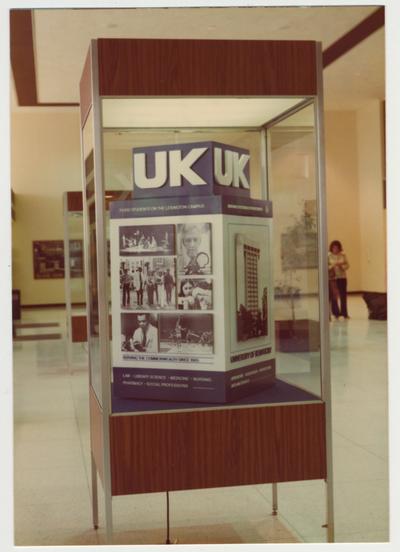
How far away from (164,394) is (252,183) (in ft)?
3.46

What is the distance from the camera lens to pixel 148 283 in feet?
10.1

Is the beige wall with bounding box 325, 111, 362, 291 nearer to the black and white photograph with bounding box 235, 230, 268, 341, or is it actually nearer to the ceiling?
the ceiling

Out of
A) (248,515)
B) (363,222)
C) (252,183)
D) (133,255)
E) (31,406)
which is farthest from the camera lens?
(363,222)

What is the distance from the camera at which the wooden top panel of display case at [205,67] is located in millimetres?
2889

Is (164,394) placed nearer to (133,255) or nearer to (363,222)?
(133,255)

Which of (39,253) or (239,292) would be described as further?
(39,253)

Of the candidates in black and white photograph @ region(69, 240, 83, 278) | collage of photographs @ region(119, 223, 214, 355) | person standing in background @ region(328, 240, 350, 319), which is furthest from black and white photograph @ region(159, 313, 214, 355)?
person standing in background @ region(328, 240, 350, 319)

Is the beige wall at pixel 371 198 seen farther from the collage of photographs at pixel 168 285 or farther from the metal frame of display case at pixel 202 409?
the collage of photographs at pixel 168 285

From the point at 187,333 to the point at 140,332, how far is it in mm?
202

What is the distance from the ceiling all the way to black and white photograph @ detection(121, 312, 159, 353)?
1035 cm

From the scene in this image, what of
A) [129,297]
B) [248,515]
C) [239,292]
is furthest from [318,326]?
[248,515]

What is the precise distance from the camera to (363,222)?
83.8ft

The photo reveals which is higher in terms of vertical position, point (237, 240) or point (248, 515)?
point (237, 240)

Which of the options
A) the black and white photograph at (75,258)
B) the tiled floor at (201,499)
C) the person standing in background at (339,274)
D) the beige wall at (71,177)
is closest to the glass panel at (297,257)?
the tiled floor at (201,499)
